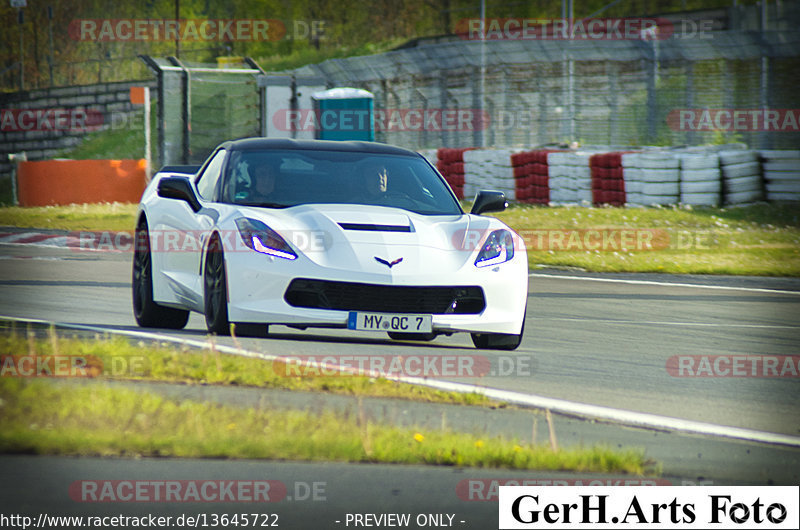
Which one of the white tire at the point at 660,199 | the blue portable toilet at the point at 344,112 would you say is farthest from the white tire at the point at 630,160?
the blue portable toilet at the point at 344,112

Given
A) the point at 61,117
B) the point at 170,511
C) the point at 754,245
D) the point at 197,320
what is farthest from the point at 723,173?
the point at 61,117

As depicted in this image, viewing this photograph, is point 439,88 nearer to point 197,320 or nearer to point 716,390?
point 197,320

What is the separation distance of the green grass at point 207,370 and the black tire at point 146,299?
5.04 feet

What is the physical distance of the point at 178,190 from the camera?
29.8ft

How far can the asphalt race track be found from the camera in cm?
494

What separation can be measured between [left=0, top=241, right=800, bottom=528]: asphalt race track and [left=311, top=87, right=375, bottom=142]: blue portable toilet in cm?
1661

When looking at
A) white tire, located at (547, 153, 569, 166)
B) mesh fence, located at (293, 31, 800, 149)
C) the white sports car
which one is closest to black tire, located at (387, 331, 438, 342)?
the white sports car

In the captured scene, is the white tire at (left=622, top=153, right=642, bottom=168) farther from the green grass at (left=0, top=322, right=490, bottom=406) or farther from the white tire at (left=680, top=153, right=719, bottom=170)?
the green grass at (left=0, top=322, right=490, bottom=406)

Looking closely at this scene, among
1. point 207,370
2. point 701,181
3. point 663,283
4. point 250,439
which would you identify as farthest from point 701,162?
point 250,439

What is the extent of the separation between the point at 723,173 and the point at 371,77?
16.8 meters

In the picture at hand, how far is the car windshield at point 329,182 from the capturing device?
9.00 m

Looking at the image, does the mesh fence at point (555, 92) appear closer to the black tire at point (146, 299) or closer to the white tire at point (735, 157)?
the white tire at point (735, 157)

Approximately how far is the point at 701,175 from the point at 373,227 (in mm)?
15764

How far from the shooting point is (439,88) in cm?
3700
